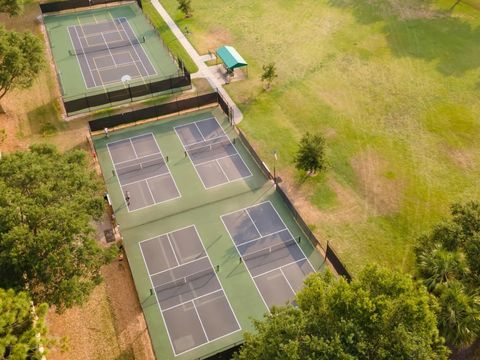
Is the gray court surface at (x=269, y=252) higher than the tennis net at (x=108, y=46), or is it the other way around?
the tennis net at (x=108, y=46)

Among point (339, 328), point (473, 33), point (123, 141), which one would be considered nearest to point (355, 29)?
point (473, 33)

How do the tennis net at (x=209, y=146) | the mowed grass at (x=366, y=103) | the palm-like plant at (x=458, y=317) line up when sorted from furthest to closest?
the tennis net at (x=209, y=146)
the mowed grass at (x=366, y=103)
the palm-like plant at (x=458, y=317)

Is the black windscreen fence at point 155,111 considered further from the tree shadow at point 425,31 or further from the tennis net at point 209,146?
the tree shadow at point 425,31

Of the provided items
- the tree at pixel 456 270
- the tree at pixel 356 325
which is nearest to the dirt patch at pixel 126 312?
the tree at pixel 356 325

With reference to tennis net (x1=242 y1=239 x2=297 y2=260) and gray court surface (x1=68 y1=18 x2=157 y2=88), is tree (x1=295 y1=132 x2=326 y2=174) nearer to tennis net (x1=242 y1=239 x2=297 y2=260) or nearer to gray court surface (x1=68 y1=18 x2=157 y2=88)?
tennis net (x1=242 y1=239 x2=297 y2=260)

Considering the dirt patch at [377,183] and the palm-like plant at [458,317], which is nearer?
the palm-like plant at [458,317]

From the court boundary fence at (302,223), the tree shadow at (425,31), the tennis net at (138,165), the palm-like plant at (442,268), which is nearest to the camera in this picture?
the palm-like plant at (442,268)

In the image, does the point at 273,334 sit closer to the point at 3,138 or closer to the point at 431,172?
the point at 431,172
